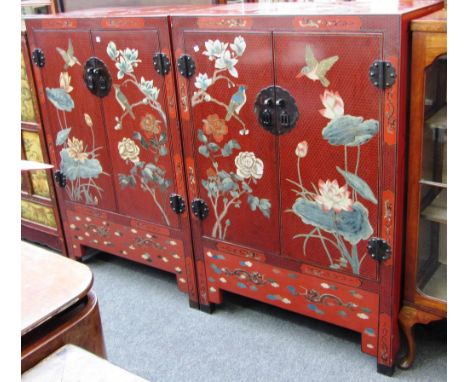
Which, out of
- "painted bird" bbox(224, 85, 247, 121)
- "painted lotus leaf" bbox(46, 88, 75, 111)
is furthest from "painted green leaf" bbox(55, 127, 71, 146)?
"painted bird" bbox(224, 85, 247, 121)

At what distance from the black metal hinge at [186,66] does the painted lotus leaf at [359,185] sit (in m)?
0.71

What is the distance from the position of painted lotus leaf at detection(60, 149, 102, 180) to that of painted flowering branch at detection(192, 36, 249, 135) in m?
0.83

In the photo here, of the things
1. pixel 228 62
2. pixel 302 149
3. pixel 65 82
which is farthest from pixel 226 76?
pixel 65 82

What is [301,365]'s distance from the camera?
2.15 m

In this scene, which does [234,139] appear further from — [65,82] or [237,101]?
[65,82]

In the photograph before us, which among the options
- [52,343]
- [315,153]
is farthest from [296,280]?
[52,343]

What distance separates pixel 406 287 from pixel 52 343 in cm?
133

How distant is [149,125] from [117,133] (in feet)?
0.72

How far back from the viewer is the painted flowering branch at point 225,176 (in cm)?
212

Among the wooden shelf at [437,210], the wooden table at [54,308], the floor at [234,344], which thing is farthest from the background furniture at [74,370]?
the wooden shelf at [437,210]

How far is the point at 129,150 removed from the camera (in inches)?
98.3

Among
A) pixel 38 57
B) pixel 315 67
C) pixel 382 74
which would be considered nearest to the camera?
pixel 382 74

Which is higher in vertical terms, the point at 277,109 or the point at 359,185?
the point at 277,109
